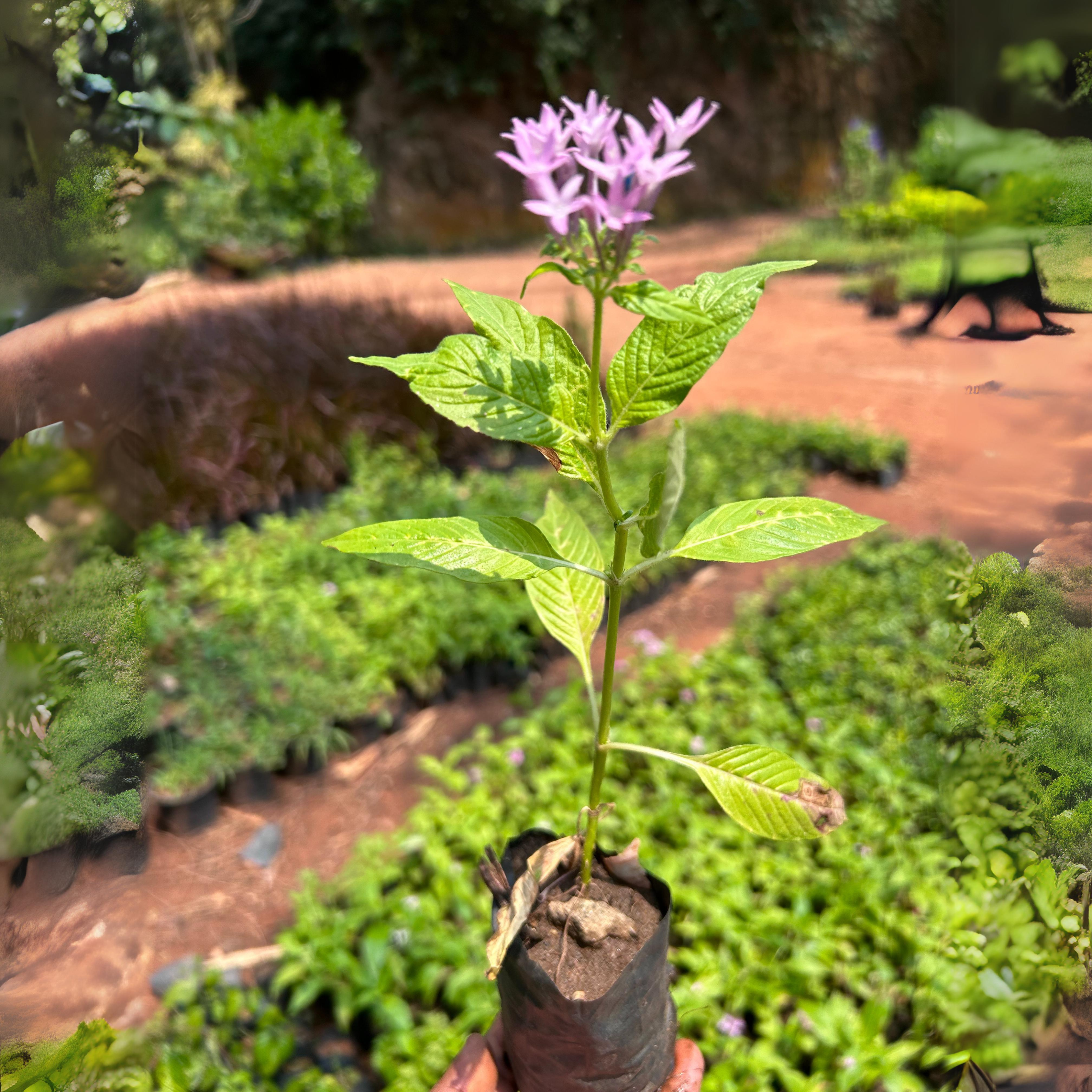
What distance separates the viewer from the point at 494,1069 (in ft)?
3.26

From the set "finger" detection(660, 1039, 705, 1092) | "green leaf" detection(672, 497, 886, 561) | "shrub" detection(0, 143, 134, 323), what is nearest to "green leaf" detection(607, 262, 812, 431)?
"green leaf" detection(672, 497, 886, 561)

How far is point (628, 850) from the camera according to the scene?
3.16 ft

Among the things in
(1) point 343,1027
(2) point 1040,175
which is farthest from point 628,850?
(1) point 343,1027

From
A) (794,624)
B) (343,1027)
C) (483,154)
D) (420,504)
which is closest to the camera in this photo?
(343,1027)

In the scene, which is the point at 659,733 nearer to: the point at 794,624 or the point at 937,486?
the point at 794,624

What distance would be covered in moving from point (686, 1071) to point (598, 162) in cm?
103

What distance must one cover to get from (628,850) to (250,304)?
15.8ft

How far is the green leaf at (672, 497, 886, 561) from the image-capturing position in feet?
2.30

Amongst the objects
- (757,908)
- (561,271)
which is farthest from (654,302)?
(757,908)

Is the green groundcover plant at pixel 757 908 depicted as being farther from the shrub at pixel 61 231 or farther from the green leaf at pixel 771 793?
the shrub at pixel 61 231

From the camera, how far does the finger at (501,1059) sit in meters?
1.01

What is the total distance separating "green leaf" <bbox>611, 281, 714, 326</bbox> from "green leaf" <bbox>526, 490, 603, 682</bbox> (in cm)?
34

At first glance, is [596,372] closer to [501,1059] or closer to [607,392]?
[607,392]

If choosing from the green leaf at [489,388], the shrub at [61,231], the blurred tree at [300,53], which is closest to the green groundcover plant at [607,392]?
the green leaf at [489,388]
